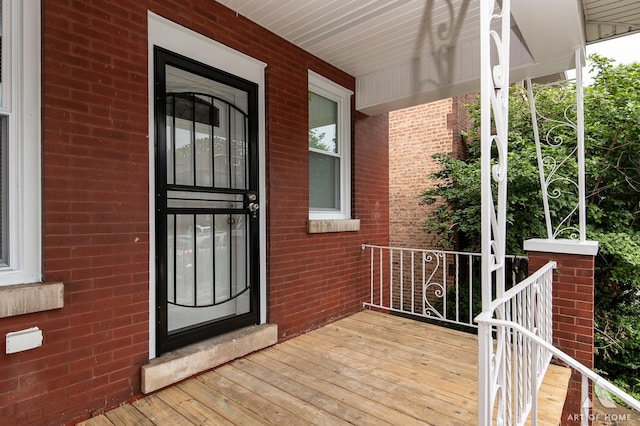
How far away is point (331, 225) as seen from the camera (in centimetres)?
350

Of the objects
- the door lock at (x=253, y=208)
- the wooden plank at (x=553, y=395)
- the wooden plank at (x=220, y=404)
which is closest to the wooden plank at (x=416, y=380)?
the wooden plank at (x=553, y=395)

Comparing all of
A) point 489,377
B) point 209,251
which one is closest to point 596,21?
point 489,377

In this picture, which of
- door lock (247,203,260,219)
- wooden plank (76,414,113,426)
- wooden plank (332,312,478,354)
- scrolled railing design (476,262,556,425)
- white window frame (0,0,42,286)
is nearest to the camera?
scrolled railing design (476,262,556,425)

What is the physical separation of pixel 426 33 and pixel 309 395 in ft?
9.66

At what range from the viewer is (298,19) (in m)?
2.78

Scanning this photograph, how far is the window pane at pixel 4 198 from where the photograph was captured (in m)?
1.69

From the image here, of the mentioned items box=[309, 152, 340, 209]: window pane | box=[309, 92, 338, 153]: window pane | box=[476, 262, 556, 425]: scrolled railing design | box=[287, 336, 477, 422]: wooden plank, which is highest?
box=[309, 92, 338, 153]: window pane

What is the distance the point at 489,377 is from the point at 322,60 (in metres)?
3.11

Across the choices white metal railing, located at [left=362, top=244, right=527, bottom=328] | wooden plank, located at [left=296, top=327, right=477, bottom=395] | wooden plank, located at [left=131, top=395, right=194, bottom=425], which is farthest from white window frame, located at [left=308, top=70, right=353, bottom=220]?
wooden plank, located at [left=131, top=395, right=194, bottom=425]

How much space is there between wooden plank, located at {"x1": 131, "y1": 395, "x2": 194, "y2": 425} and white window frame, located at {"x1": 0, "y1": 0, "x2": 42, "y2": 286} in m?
0.91

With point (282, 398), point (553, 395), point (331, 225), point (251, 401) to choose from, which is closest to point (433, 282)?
point (331, 225)

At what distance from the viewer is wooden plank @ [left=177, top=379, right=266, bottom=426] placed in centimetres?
190

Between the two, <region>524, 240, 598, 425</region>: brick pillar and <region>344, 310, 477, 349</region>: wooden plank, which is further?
<region>344, 310, 477, 349</region>: wooden plank

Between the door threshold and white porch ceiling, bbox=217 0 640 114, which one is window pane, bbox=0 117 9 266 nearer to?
the door threshold
